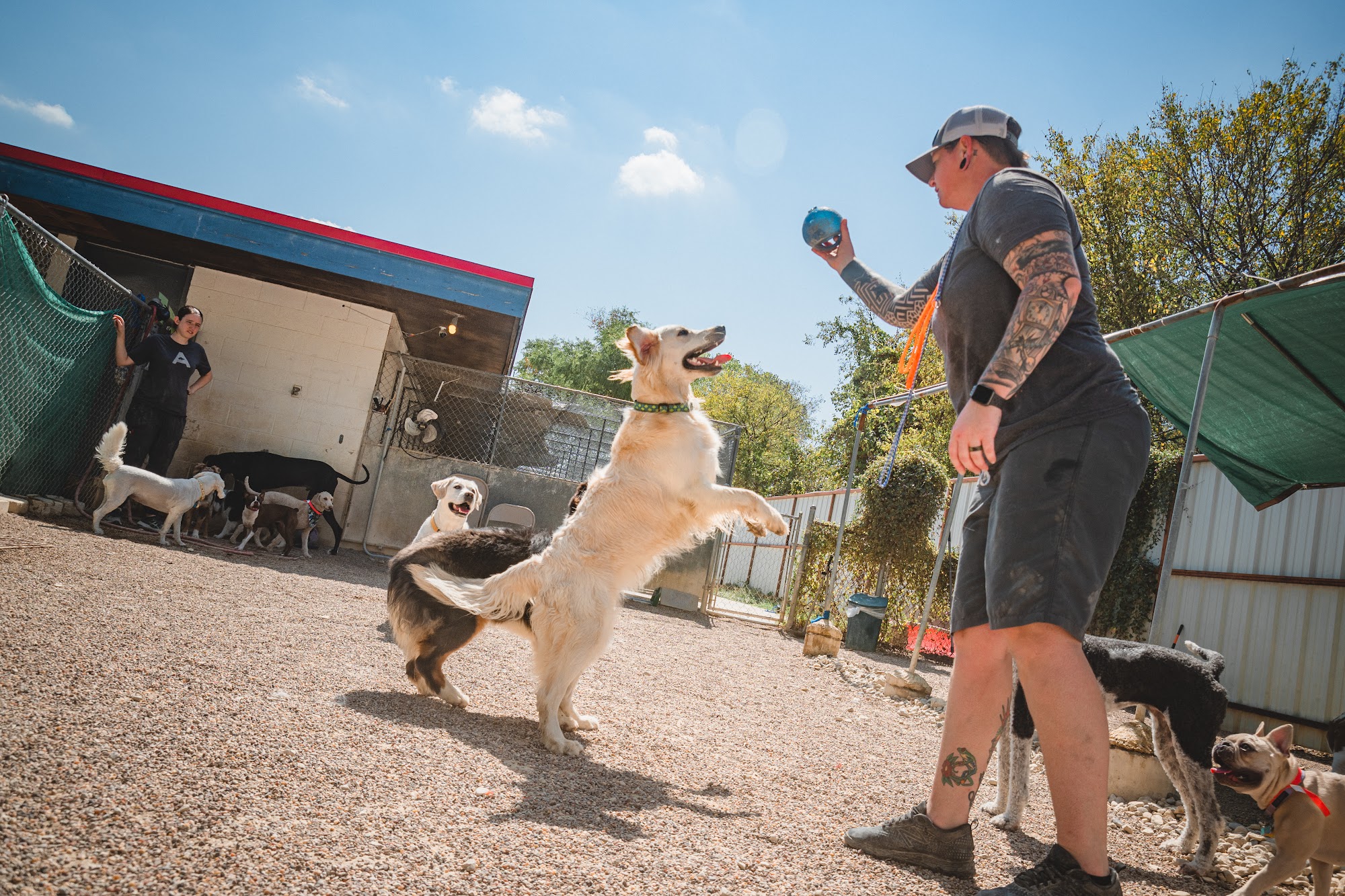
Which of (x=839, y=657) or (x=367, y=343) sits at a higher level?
(x=367, y=343)

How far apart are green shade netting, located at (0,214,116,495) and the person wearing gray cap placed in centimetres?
768

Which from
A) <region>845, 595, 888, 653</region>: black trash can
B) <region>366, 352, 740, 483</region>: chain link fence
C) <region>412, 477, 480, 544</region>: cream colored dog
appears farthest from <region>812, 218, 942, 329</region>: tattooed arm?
<region>366, 352, 740, 483</region>: chain link fence

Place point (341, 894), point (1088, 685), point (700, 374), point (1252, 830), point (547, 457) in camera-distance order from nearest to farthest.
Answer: point (341, 894), point (1088, 685), point (1252, 830), point (700, 374), point (547, 457)

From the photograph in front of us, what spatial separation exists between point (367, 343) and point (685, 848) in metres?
10.6

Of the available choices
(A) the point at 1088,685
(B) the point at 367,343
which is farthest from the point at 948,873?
(B) the point at 367,343

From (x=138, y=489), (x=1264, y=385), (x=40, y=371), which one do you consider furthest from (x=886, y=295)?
(x=40, y=371)

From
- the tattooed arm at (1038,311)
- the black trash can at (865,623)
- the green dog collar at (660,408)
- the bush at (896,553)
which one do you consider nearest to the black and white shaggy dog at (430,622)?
the green dog collar at (660,408)

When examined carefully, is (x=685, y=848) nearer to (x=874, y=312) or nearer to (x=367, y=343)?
(x=874, y=312)

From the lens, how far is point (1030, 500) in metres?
1.95

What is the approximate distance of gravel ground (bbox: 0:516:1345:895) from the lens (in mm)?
1704

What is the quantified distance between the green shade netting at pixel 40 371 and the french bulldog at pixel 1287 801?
892 cm

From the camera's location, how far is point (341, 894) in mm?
1562

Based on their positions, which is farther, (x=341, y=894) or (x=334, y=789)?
(x=334, y=789)

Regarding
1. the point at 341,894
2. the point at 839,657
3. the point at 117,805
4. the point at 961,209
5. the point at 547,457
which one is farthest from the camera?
the point at 547,457
